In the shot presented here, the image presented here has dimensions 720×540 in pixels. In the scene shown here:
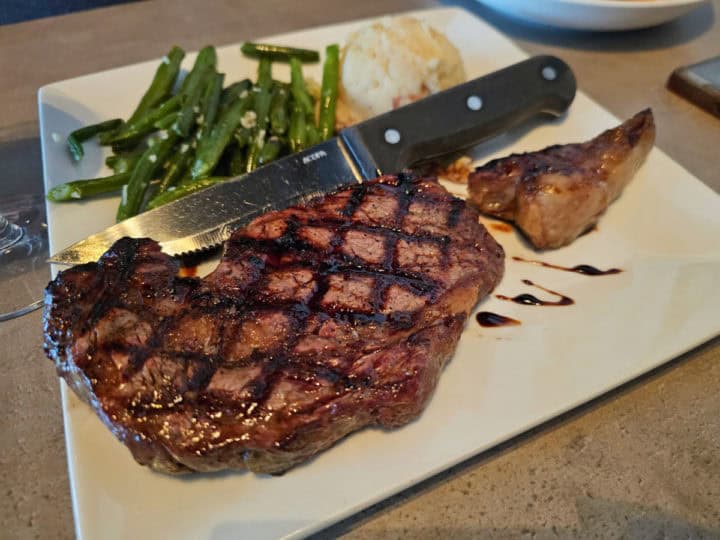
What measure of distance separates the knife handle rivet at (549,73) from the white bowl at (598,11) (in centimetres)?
97

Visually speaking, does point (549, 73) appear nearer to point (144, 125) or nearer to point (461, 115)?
point (461, 115)

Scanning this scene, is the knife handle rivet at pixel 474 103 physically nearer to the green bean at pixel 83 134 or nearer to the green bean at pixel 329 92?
the green bean at pixel 329 92

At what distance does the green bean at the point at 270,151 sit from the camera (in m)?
2.73

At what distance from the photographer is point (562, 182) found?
2.33 meters

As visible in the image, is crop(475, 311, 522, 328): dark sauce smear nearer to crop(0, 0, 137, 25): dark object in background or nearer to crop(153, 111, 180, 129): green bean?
crop(153, 111, 180, 129): green bean

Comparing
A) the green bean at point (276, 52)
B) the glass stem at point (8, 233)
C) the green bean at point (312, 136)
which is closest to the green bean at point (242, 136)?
the green bean at point (312, 136)

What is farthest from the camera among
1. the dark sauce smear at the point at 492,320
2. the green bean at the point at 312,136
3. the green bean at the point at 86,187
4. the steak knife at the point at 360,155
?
the green bean at the point at 312,136

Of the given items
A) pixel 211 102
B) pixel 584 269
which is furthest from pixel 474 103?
pixel 211 102

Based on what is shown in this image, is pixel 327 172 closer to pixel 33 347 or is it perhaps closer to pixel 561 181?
pixel 561 181

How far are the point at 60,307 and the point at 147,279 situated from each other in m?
0.27

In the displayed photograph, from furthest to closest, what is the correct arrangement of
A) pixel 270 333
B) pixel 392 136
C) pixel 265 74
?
1. pixel 265 74
2. pixel 392 136
3. pixel 270 333

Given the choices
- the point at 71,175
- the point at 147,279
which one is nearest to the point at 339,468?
the point at 147,279

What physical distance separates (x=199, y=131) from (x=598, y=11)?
2643 millimetres

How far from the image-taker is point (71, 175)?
255 cm
